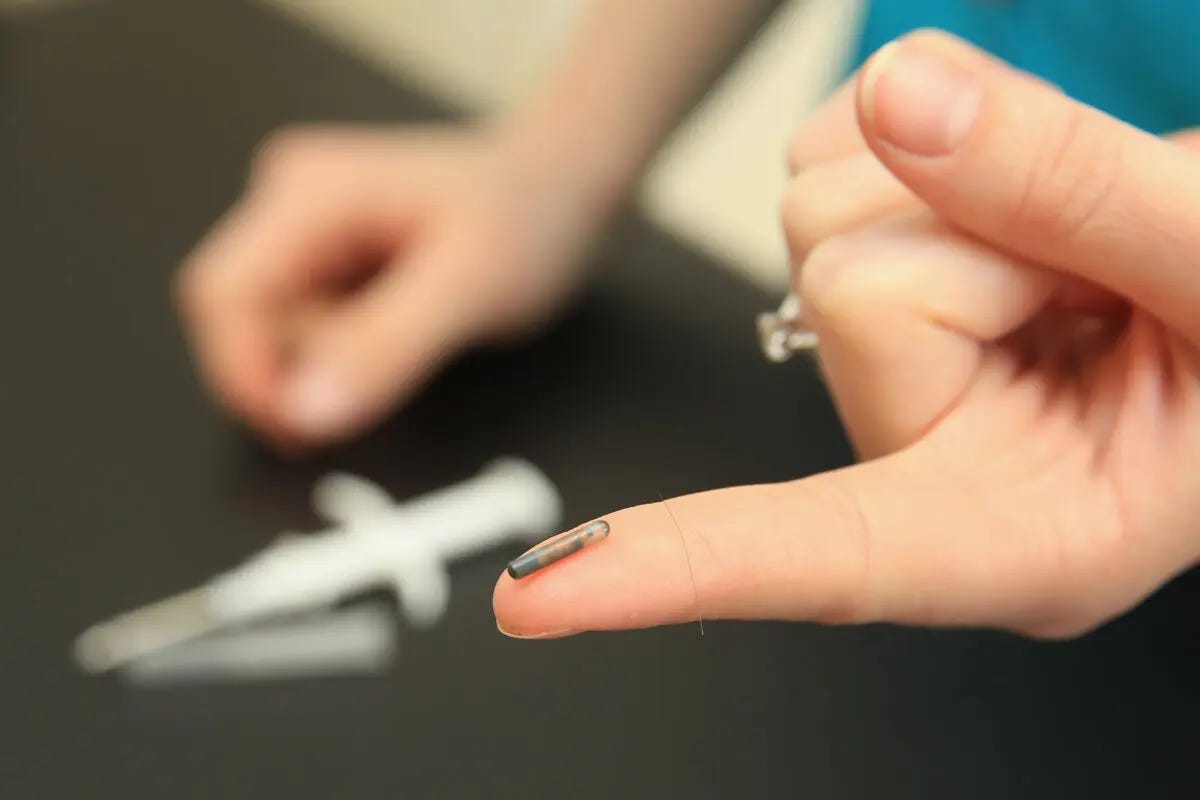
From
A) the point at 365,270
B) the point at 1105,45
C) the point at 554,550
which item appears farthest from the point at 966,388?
the point at 365,270

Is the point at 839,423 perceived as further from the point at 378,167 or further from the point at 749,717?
the point at 378,167

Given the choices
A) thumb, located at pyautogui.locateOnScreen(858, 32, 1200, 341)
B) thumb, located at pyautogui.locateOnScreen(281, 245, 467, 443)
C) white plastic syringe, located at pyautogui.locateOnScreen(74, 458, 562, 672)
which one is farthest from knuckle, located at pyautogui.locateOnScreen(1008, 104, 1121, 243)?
thumb, located at pyautogui.locateOnScreen(281, 245, 467, 443)

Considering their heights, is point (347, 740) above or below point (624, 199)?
below

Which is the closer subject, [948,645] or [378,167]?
[948,645]

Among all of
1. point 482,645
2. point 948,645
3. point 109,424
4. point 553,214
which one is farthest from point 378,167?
point 948,645

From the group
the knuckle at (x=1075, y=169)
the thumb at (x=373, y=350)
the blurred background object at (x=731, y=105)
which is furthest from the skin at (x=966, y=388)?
the thumb at (x=373, y=350)

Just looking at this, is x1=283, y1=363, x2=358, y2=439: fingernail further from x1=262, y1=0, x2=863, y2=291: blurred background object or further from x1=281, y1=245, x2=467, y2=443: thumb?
x1=262, y1=0, x2=863, y2=291: blurred background object

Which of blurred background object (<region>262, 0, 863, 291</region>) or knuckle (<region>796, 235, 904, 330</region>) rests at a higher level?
blurred background object (<region>262, 0, 863, 291</region>)

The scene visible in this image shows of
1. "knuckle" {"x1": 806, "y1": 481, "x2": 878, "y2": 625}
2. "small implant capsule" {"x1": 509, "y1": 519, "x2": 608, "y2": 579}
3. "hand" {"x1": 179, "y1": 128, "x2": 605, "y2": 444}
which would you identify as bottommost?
"knuckle" {"x1": 806, "y1": 481, "x2": 878, "y2": 625}
